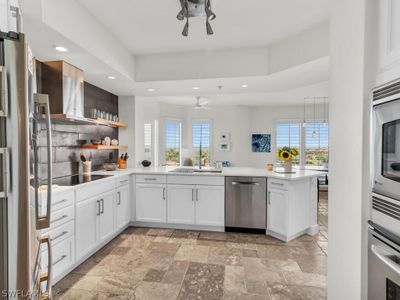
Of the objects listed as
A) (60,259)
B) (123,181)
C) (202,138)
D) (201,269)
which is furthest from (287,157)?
(202,138)

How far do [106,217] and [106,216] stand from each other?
0.5 inches

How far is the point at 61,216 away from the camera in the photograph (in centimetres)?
214

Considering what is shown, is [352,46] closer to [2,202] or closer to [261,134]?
[2,202]

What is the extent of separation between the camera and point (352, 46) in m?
1.23

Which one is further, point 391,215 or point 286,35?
point 286,35

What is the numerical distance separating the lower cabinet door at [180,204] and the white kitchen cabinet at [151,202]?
0.27 ft

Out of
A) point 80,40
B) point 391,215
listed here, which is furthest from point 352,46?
point 80,40

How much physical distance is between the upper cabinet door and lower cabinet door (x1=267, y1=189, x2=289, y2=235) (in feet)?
7.59

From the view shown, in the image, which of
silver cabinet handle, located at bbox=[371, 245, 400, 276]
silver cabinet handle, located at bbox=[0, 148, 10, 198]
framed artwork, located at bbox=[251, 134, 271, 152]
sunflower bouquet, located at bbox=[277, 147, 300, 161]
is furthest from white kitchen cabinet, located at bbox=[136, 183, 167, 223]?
framed artwork, located at bbox=[251, 134, 271, 152]

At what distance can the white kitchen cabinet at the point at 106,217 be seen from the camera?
281cm

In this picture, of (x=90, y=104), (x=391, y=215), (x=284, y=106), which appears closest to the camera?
(x=391, y=215)

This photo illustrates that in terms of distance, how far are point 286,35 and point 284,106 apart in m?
4.43

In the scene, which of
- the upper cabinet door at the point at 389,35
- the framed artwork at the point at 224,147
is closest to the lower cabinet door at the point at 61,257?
the upper cabinet door at the point at 389,35

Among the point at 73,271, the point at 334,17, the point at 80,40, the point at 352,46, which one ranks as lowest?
the point at 73,271
